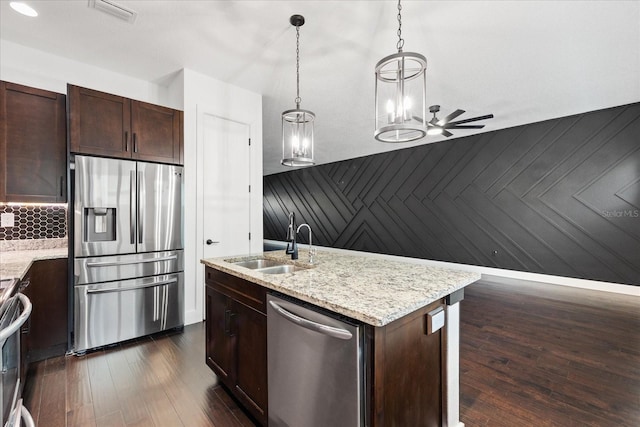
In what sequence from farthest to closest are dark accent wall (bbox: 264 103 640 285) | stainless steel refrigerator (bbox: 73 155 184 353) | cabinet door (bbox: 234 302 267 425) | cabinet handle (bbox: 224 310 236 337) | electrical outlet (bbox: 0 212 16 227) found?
dark accent wall (bbox: 264 103 640 285)
electrical outlet (bbox: 0 212 16 227)
stainless steel refrigerator (bbox: 73 155 184 353)
cabinet handle (bbox: 224 310 236 337)
cabinet door (bbox: 234 302 267 425)

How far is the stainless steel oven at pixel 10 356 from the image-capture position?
1.11m

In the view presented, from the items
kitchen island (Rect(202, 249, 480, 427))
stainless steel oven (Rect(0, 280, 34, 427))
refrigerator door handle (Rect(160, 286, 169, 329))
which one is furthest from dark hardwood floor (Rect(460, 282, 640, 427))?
refrigerator door handle (Rect(160, 286, 169, 329))

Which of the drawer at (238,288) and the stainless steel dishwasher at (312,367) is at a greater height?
the drawer at (238,288)

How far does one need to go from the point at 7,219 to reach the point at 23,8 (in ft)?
6.41

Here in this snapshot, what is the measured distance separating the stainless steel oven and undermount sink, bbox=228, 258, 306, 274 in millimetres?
1187

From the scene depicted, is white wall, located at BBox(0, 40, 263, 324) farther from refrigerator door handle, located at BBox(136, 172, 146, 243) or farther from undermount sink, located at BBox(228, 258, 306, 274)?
undermount sink, located at BBox(228, 258, 306, 274)

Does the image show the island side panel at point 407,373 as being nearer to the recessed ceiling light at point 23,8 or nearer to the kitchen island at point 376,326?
the kitchen island at point 376,326

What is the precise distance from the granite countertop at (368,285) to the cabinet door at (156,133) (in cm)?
167

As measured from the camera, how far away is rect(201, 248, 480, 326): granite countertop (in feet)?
3.72

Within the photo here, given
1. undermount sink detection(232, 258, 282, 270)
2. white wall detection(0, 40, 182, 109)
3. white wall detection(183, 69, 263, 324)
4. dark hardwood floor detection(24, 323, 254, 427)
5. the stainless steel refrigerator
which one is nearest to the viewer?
dark hardwood floor detection(24, 323, 254, 427)

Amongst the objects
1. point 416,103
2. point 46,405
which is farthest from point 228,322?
point 416,103

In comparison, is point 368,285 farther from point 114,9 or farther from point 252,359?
point 114,9

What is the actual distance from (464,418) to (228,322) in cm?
165

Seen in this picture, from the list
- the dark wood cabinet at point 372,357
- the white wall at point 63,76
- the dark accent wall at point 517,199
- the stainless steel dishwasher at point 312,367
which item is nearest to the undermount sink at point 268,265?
the dark wood cabinet at point 372,357
